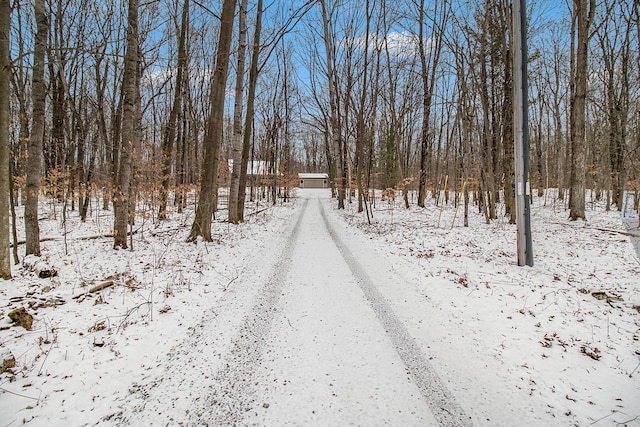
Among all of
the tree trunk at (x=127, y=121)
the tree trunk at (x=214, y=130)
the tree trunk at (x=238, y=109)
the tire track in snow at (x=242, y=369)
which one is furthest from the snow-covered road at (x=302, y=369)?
the tree trunk at (x=238, y=109)

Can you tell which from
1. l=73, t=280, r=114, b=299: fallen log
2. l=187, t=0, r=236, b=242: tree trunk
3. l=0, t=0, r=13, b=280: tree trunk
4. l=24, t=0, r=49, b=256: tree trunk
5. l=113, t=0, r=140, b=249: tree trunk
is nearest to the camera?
l=73, t=280, r=114, b=299: fallen log

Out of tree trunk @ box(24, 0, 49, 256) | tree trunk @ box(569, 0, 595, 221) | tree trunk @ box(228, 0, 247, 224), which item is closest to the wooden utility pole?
tree trunk @ box(569, 0, 595, 221)

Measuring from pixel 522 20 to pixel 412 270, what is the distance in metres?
5.58

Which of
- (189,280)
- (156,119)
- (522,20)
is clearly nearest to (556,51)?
(522,20)

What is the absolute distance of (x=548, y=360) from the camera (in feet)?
9.75

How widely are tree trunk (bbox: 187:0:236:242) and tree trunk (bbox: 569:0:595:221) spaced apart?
12.3m

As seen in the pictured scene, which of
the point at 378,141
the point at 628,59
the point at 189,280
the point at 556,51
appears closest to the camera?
the point at 189,280

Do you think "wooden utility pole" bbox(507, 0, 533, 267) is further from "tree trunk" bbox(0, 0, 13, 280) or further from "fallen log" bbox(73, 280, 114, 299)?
"tree trunk" bbox(0, 0, 13, 280)

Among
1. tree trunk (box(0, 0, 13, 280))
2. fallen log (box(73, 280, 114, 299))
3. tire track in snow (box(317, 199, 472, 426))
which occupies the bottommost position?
tire track in snow (box(317, 199, 472, 426))

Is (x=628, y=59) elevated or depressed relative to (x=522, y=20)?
elevated

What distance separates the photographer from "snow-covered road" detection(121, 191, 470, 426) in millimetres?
2154

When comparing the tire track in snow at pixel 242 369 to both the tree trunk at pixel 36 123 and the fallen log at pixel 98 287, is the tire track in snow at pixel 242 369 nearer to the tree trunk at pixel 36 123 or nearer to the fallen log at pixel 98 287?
the fallen log at pixel 98 287

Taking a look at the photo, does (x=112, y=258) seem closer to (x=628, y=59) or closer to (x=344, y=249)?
(x=344, y=249)

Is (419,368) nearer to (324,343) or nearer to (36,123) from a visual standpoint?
(324,343)
